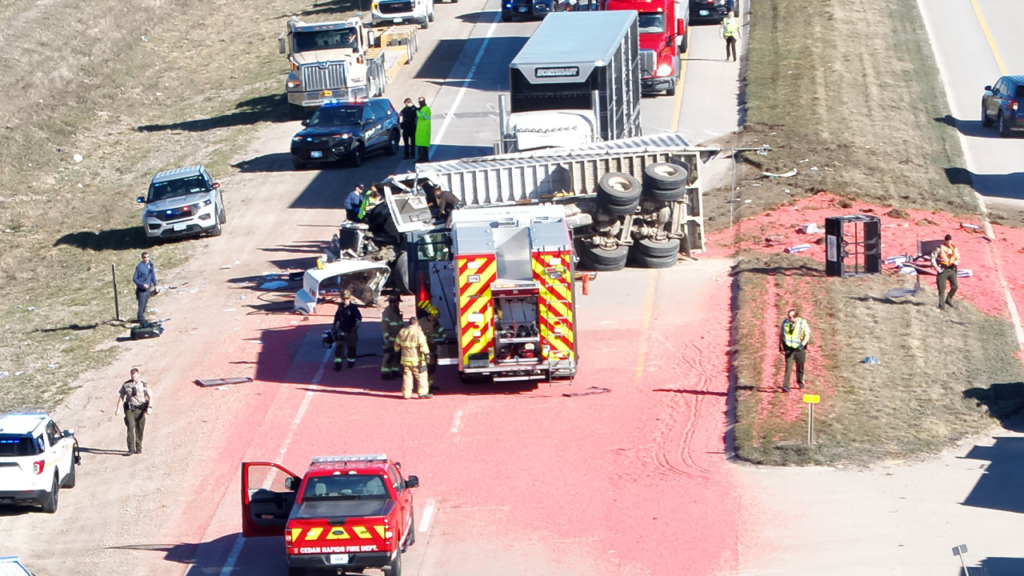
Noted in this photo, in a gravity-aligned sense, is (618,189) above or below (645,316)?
above

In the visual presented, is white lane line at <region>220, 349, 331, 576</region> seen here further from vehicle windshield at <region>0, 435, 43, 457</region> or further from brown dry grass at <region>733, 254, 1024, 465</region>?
brown dry grass at <region>733, 254, 1024, 465</region>

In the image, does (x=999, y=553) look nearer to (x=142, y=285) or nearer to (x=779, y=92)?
(x=142, y=285)

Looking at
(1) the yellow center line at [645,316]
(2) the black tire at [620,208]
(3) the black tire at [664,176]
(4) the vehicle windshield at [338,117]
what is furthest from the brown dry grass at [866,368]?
(4) the vehicle windshield at [338,117]

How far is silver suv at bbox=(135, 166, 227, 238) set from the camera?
3269cm

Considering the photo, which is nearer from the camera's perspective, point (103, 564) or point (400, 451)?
point (103, 564)

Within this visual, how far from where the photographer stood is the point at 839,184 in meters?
34.7

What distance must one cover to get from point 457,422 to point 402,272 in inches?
258

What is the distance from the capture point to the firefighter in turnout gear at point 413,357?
2216 cm

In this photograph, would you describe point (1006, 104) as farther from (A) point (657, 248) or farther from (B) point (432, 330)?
(B) point (432, 330)

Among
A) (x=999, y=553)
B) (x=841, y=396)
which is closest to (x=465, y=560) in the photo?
(x=999, y=553)

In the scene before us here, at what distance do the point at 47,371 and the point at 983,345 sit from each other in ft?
57.6

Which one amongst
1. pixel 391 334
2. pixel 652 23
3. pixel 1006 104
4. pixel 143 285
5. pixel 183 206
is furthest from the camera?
pixel 652 23

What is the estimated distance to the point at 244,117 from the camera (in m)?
46.0

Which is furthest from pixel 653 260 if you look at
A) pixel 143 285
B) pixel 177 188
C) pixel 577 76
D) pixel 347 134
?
pixel 177 188
